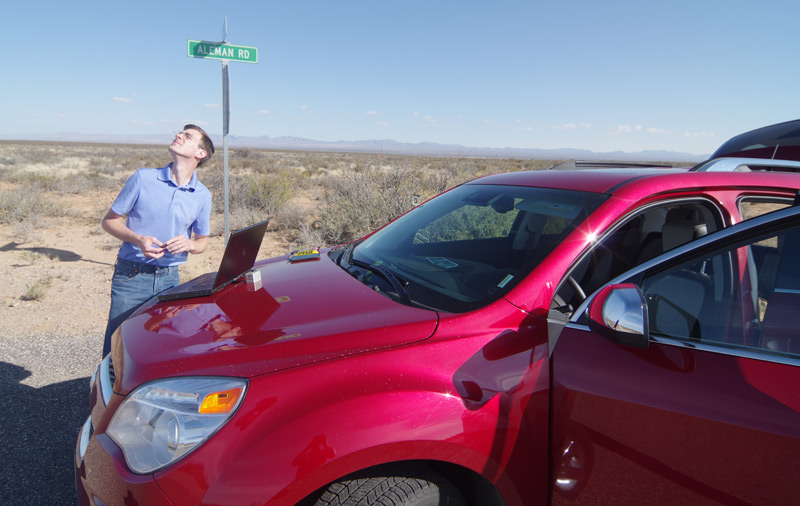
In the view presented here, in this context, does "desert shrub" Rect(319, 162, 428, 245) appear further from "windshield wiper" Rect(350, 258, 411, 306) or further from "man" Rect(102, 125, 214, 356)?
"windshield wiper" Rect(350, 258, 411, 306)

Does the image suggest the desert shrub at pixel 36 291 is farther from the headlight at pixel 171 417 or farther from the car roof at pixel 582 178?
the car roof at pixel 582 178

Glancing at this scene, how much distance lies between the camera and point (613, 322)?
1.51 metres

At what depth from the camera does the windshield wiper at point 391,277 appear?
6.53 feet

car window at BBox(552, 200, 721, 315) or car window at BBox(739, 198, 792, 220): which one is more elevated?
car window at BBox(739, 198, 792, 220)

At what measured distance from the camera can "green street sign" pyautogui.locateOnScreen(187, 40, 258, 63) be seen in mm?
4609

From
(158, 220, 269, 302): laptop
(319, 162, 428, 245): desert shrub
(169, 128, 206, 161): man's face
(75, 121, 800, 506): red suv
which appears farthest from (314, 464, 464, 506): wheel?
(319, 162, 428, 245): desert shrub

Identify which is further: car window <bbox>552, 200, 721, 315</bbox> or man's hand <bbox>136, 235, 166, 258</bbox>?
man's hand <bbox>136, 235, 166, 258</bbox>

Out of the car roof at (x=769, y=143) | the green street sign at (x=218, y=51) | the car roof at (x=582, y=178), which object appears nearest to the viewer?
the car roof at (x=582, y=178)

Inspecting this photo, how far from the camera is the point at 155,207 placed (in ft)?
10.5

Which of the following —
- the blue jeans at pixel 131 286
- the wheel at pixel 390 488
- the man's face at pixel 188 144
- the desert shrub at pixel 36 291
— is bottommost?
the desert shrub at pixel 36 291

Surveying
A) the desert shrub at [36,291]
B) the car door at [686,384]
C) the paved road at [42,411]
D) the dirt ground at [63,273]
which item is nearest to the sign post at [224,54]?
the paved road at [42,411]

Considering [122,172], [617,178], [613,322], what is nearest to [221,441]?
[613,322]

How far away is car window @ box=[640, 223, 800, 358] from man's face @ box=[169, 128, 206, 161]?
282 cm

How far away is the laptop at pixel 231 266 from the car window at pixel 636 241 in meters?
1.54
